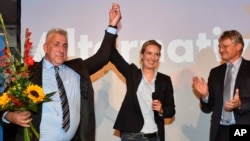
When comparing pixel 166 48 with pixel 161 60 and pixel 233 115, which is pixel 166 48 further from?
pixel 233 115

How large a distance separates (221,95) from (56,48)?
1.51m

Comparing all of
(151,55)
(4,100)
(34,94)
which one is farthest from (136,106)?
(4,100)

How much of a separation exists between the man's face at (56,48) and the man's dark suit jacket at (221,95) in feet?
4.61

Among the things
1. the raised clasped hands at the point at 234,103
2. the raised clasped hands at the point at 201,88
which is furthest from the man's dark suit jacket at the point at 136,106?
the raised clasped hands at the point at 234,103

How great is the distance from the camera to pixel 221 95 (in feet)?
10.6

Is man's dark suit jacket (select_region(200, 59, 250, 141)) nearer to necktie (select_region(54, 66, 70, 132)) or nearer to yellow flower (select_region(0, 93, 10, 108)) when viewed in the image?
necktie (select_region(54, 66, 70, 132))

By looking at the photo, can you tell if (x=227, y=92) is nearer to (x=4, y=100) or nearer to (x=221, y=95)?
(x=221, y=95)

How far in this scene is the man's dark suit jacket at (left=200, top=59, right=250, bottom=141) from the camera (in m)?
3.10

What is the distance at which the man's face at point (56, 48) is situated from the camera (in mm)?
2785

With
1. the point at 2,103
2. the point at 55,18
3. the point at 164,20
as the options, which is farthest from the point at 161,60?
the point at 2,103

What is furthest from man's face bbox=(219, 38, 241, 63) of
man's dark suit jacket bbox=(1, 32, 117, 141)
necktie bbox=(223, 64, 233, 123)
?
man's dark suit jacket bbox=(1, 32, 117, 141)

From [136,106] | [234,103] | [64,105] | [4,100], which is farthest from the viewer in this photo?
[136,106]

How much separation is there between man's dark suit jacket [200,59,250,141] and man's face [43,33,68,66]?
4.61 feet

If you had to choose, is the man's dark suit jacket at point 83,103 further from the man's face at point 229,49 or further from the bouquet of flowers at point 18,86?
the man's face at point 229,49
